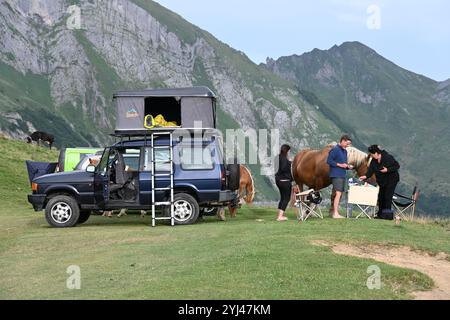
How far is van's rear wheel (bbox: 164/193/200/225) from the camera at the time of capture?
1808 cm

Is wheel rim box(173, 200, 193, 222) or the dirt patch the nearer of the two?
the dirt patch

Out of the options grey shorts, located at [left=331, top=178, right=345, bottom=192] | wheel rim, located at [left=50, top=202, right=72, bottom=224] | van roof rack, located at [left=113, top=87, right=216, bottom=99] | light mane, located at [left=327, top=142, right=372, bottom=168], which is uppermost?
van roof rack, located at [left=113, top=87, right=216, bottom=99]

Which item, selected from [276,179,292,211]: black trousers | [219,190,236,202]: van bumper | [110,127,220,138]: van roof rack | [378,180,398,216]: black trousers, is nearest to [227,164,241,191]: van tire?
[219,190,236,202]: van bumper

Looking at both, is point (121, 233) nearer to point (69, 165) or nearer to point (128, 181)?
point (128, 181)

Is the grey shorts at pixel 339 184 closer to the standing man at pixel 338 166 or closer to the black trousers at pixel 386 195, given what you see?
the standing man at pixel 338 166

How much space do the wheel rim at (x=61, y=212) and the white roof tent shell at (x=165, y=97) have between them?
2.87m

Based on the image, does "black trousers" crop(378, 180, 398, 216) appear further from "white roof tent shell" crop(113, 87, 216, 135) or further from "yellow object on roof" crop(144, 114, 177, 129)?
"yellow object on roof" crop(144, 114, 177, 129)

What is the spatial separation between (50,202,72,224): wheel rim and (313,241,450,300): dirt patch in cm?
848

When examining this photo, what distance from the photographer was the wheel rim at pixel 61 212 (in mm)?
18359

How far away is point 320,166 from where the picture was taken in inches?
813

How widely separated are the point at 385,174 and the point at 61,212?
10.3m
